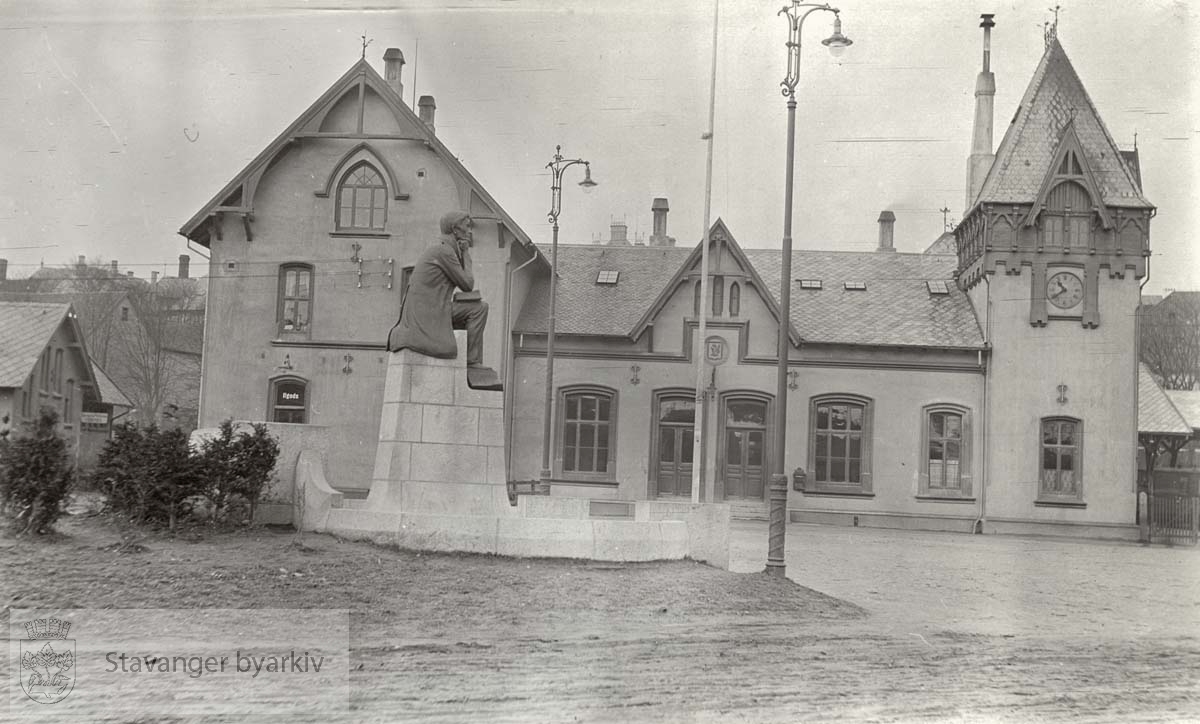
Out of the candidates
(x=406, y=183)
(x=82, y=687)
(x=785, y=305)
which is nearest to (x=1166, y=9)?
(x=785, y=305)

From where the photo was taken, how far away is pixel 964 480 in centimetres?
2473

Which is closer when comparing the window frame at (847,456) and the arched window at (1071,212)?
the arched window at (1071,212)

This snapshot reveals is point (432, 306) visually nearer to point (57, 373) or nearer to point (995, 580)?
point (995, 580)

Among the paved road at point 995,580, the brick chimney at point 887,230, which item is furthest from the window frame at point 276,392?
the brick chimney at point 887,230

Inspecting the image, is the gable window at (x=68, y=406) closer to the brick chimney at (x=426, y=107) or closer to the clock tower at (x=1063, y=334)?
the brick chimney at (x=426, y=107)

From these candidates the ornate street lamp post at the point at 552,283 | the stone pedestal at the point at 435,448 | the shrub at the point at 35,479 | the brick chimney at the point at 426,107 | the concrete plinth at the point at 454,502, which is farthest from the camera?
the brick chimney at the point at 426,107

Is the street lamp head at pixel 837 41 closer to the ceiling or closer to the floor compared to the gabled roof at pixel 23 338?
closer to the ceiling

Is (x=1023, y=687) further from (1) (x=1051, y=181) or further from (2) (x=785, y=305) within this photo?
(1) (x=1051, y=181)

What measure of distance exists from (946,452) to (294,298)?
16.3 m

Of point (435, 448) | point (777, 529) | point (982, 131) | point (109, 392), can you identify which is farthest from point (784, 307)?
point (109, 392)

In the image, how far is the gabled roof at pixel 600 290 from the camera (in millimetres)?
25688

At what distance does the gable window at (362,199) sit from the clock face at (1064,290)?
639 inches

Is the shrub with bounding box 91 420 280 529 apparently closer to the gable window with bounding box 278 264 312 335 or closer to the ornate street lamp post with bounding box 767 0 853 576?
the ornate street lamp post with bounding box 767 0 853 576

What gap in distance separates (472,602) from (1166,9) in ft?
27.3
